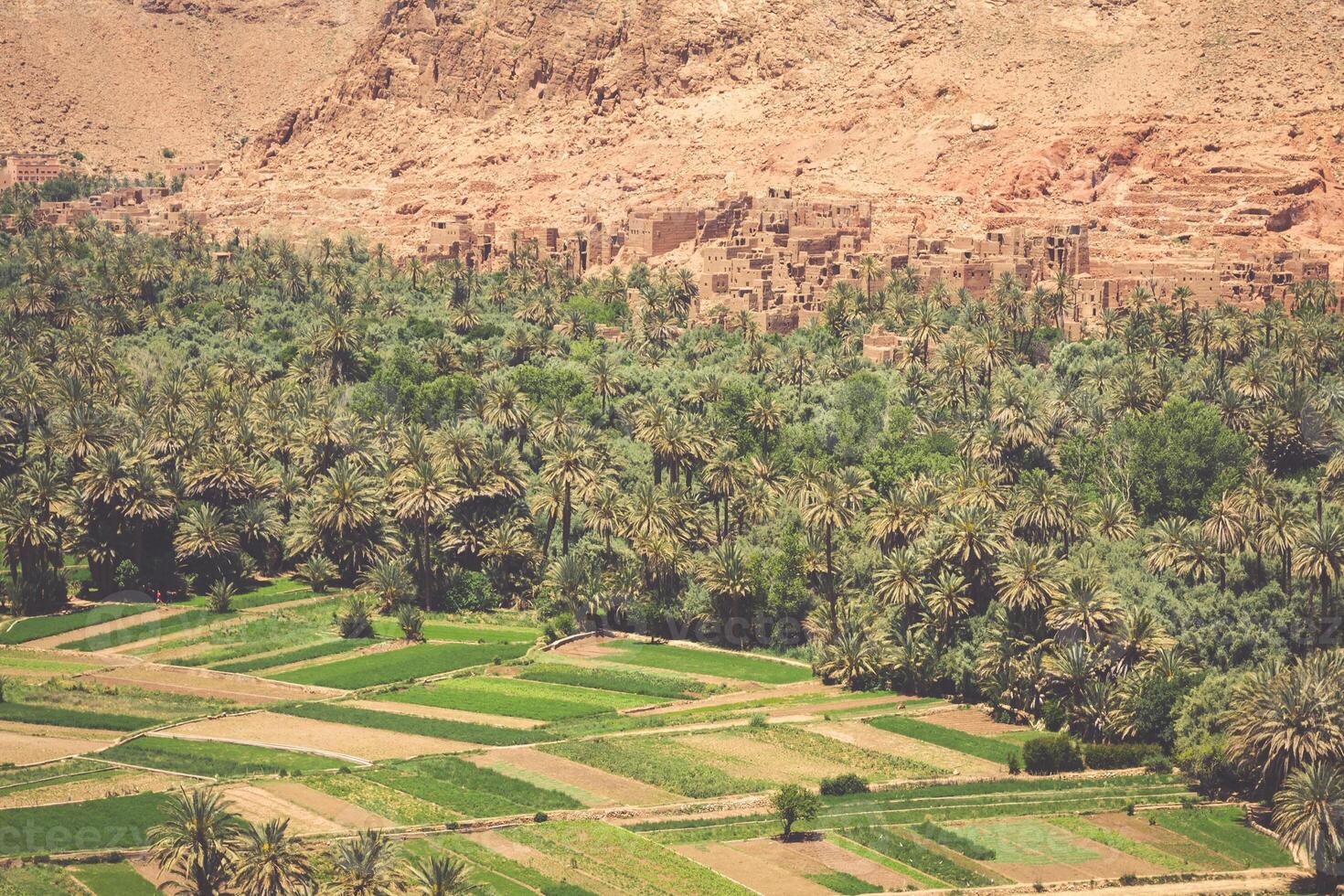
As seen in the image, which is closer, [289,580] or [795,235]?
[289,580]

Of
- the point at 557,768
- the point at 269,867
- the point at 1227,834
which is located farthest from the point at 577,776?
the point at 1227,834

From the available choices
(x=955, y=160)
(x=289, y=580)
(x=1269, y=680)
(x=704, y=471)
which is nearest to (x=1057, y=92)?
(x=955, y=160)

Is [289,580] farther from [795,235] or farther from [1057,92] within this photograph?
[1057,92]

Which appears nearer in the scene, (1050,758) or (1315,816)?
(1315,816)

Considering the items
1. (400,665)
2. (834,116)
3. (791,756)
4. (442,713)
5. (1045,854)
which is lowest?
(1045,854)

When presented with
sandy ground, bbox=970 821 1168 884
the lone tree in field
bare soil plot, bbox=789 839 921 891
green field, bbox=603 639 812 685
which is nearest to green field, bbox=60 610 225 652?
green field, bbox=603 639 812 685

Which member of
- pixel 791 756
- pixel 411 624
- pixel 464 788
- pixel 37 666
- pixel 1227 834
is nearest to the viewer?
pixel 1227 834

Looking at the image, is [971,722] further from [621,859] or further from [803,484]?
[621,859]
